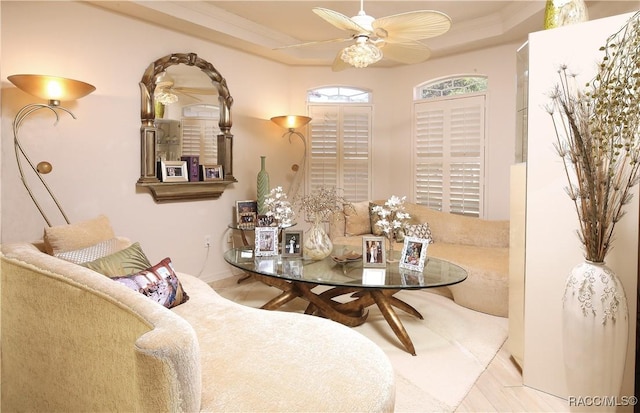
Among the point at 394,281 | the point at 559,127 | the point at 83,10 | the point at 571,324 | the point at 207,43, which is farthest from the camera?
the point at 207,43

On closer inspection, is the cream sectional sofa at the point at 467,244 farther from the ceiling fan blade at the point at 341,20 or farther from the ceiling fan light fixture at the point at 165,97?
the ceiling fan light fixture at the point at 165,97

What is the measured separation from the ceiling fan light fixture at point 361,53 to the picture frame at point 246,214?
2.35 meters

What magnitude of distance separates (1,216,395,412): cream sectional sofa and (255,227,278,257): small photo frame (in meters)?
1.31

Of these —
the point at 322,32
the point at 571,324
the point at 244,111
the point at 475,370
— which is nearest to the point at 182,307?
the point at 475,370

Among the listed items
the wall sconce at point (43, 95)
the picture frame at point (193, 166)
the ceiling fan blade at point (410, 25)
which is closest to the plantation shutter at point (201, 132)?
the picture frame at point (193, 166)

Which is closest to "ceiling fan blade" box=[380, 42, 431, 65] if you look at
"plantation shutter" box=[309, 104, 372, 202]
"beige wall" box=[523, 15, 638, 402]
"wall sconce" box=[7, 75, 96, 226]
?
"beige wall" box=[523, 15, 638, 402]

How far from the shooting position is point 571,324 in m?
1.83

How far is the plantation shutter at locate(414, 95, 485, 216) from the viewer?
4477mm

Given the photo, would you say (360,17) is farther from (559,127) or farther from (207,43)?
(207,43)

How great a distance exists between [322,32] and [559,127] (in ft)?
10.3

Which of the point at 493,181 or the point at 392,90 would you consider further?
the point at 392,90

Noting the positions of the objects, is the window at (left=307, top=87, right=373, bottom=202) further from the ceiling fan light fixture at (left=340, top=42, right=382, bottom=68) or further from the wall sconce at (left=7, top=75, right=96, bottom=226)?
the wall sconce at (left=7, top=75, right=96, bottom=226)

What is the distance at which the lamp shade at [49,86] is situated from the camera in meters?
2.60

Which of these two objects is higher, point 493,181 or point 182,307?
point 493,181
